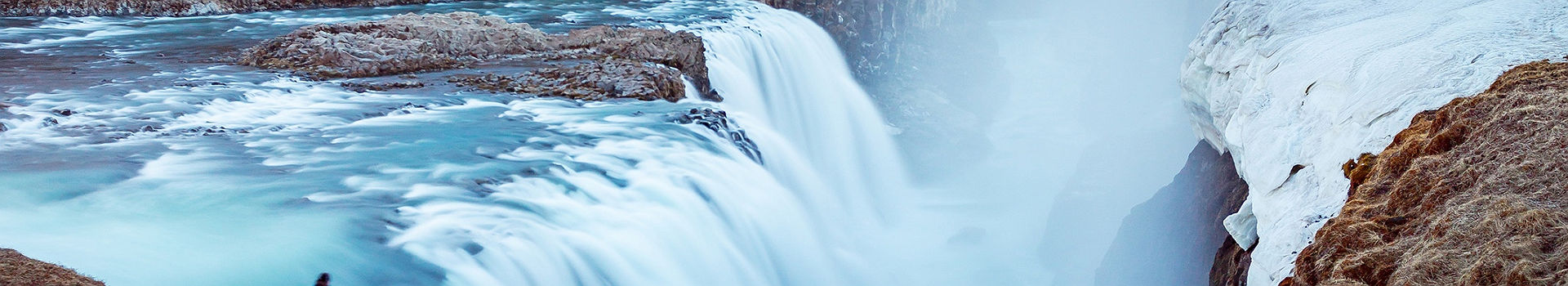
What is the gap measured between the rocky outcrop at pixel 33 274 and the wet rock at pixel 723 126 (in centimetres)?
409

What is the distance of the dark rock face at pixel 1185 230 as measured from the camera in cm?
725

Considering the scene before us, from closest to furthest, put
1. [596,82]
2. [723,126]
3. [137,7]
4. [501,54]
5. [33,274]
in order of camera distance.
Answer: [33,274], [723,126], [596,82], [501,54], [137,7]

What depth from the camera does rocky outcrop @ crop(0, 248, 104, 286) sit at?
3488 millimetres

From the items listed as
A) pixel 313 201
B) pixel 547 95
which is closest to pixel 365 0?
pixel 547 95

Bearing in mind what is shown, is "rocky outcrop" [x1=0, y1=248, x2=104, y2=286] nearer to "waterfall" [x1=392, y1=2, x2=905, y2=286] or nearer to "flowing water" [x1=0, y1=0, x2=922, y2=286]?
"flowing water" [x1=0, y1=0, x2=922, y2=286]

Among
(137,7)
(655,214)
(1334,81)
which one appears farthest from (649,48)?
(137,7)

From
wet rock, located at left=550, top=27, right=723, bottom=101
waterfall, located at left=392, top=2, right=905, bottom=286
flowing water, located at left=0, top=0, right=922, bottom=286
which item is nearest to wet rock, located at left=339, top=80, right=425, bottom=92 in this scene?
flowing water, located at left=0, top=0, right=922, bottom=286

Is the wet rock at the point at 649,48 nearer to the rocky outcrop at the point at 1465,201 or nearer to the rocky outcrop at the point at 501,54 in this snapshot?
the rocky outcrop at the point at 501,54

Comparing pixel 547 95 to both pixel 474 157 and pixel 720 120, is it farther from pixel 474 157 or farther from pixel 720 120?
pixel 474 157

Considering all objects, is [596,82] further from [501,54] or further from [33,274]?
[33,274]

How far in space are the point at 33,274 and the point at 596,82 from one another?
4996 millimetres

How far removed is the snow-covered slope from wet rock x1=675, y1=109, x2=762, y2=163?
313cm

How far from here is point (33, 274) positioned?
3.59 meters

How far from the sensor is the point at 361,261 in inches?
176
